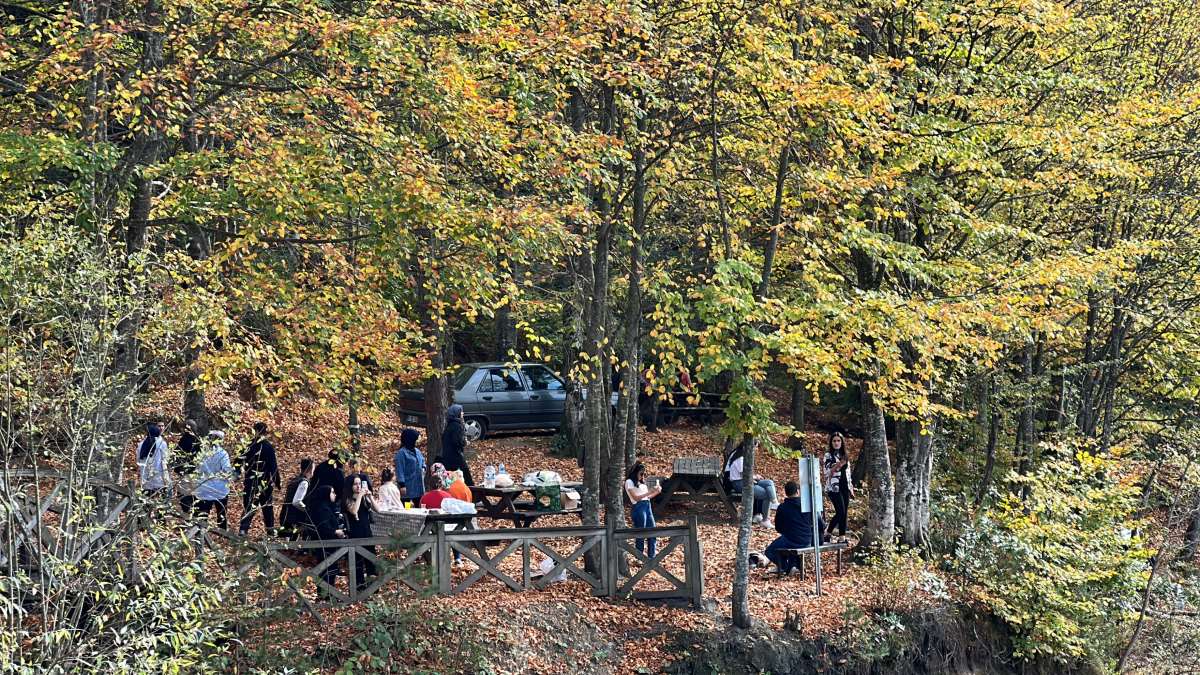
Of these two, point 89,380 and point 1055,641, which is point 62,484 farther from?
point 1055,641

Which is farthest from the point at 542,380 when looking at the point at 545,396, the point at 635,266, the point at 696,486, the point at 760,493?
the point at 635,266

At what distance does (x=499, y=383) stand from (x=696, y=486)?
763cm

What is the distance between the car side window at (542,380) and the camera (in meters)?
26.2

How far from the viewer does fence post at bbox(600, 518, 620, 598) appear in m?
14.0

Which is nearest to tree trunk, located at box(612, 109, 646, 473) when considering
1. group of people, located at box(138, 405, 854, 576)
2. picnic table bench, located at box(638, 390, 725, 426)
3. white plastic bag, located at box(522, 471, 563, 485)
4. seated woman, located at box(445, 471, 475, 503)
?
group of people, located at box(138, 405, 854, 576)

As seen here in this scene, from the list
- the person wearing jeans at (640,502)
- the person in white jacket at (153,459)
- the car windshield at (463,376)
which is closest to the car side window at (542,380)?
the car windshield at (463,376)

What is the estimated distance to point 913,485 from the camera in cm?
1739

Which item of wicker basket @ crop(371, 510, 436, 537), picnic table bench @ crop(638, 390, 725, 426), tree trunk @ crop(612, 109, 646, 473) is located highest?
tree trunk @ crop(612, 109, 646, 473)

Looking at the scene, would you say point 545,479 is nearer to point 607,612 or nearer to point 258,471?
point 607,612

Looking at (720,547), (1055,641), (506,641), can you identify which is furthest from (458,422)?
(1055,641)

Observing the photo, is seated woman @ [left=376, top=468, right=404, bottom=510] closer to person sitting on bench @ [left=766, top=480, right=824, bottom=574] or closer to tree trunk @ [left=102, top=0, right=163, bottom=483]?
tree trunk @ [left=102, top=0, right=163, bottom=483]

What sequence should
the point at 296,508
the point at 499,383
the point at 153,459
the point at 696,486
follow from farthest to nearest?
the point at 499,383, the point at 696,486, the point at 153,459, the point at 296,508

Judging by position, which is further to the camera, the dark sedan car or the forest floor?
the dark sedan car

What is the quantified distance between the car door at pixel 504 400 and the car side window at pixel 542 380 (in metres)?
0.30
